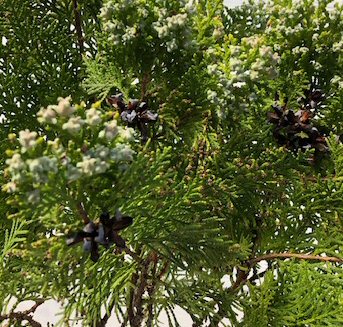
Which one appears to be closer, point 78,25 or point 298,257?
point 298,257

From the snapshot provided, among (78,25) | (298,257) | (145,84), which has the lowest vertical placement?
(298,257)

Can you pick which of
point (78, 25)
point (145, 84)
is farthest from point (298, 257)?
point (78, 25)

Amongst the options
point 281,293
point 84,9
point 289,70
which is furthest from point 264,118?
point 84,9

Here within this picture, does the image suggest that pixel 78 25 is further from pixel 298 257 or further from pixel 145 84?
pixel 298 257

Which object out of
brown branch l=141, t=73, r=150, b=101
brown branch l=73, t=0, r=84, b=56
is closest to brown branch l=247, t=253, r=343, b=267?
brown branch l=141, t=73, r=150, b=101

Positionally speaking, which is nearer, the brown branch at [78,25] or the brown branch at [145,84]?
the brown branch at [145,84]

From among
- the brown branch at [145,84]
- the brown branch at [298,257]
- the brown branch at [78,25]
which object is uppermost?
the brown branch at [78,25]

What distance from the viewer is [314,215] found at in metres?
2.47

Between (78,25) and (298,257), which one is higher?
(78,25)

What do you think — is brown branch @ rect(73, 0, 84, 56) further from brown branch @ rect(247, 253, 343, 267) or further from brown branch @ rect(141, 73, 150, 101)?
brown branch @ rect(247, 253, 343, 267)

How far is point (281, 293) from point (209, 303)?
1.07 ft

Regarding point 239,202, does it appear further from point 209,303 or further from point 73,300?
point 73,300

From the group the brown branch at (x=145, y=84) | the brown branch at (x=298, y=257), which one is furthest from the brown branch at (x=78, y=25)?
the brown branch at (x=298, y=257)

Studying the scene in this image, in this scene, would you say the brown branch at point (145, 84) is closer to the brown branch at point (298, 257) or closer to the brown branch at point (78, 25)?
the brown branch at point (78, 25)
